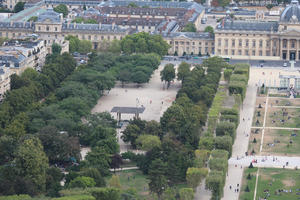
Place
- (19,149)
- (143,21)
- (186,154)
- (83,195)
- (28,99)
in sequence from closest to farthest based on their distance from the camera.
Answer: (83,195) → (19,149) → (186,154) → (28,99) → (143,21)

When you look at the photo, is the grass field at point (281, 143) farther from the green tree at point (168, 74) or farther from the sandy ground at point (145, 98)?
the green tree at point (168, 74)

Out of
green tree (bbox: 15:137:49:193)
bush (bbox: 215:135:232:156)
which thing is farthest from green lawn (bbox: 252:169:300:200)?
green tree (bbox: 15:137:49:193)

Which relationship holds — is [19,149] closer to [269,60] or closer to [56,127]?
[56,127]

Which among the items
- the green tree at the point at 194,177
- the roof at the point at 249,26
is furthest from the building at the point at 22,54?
the green tree at the point at 194,177

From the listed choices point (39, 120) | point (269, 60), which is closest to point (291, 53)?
point (269, 60)

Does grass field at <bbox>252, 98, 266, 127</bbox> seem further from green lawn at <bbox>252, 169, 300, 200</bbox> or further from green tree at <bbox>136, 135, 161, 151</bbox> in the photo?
green lawn at <bbox>252, 169, 300, 200</bbox>

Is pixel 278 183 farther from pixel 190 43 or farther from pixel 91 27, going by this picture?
pixel 91 27

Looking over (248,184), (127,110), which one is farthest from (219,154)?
(127,110)
